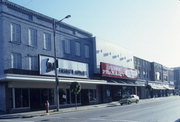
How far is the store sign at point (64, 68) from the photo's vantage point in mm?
32125

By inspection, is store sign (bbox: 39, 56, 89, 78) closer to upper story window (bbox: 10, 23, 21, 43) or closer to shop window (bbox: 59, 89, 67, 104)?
shop window (bbox: 59, 89, 67, 104)

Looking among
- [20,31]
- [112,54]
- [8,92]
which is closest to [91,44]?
[112,54]

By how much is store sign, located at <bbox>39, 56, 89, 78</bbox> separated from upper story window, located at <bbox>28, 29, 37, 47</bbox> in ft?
9.87

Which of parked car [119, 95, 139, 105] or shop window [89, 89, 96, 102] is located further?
shop window [89, 89, 96, 102]

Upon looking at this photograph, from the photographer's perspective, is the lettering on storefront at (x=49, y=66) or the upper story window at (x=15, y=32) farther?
the lettering on storefront at (x=49, y=66)

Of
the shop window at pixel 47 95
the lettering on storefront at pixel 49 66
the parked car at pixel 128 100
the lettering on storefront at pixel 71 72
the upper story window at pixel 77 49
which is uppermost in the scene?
the upper story window at pixel 77 49

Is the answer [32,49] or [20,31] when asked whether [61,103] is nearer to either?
[32,49]

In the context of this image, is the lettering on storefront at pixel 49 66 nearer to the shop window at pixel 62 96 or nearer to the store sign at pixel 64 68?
the store sign at pixel 64 68

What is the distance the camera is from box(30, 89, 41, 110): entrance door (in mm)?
32150

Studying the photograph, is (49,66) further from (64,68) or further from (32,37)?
(32,37)

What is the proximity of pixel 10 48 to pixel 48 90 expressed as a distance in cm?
746

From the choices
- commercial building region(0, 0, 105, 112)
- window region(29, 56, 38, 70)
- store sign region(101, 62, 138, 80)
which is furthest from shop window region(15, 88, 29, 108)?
store sign region(101, 62, 138, 80)

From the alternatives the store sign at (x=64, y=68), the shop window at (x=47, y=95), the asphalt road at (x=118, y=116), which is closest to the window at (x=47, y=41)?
the store sign at (x=64, y=68)

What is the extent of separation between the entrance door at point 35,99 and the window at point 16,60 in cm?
319
